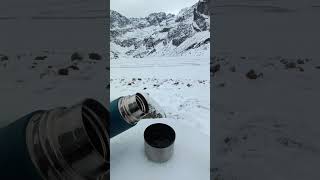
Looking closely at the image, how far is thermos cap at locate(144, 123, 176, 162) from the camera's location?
0.97 meters

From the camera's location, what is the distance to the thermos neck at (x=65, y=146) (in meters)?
0.52

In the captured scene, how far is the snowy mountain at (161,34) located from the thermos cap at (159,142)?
1.04 metres

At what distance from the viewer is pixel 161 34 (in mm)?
3012

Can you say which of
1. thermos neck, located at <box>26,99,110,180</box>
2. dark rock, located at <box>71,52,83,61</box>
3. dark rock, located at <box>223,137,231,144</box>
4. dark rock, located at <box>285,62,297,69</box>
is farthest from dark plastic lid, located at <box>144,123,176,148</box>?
dark rock, located at <box>285,62,297,69</box>

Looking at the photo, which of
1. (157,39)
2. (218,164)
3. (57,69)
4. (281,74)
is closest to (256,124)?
(218,164)

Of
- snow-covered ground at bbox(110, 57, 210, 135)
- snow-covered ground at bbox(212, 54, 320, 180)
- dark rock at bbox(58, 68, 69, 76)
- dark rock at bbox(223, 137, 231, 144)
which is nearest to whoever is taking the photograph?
snow-covered ground at bbox(212, 54, 320, 180)

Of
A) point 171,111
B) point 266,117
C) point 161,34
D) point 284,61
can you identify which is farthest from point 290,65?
point 161,34

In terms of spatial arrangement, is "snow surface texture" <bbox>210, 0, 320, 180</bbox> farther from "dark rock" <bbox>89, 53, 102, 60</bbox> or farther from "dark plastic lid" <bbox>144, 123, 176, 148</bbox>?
"dark rock" <bbox>89, 53, 102, 60</bbox>

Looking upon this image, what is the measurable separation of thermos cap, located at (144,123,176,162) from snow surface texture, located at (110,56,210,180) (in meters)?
0.03

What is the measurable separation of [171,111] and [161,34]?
1.64m

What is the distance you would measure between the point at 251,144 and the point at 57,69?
0.93m

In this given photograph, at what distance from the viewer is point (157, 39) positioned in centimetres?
282

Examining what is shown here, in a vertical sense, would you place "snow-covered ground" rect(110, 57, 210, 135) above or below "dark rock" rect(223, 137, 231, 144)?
above

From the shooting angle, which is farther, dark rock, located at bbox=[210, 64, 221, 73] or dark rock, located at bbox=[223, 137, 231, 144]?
dark rock, located at bbox=[210, 64, 221, 73]
